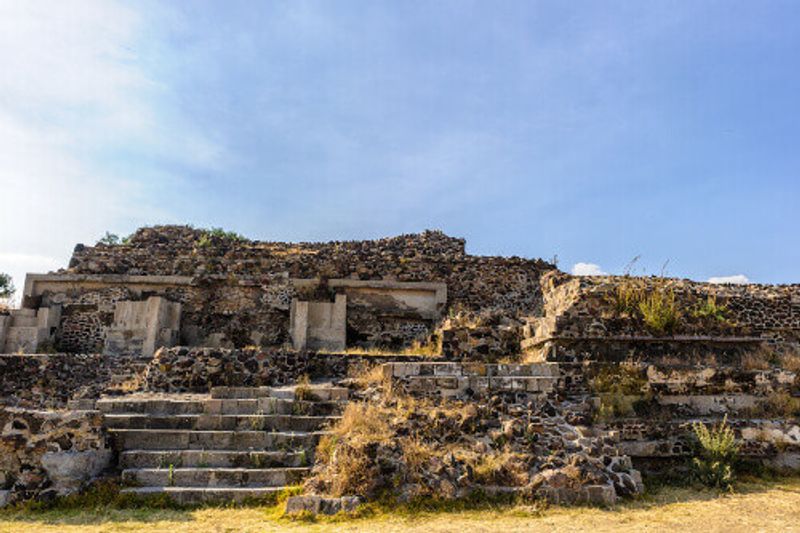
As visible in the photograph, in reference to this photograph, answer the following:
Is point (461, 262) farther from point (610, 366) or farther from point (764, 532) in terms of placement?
point (764, 532)

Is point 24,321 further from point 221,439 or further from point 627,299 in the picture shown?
point 627,299

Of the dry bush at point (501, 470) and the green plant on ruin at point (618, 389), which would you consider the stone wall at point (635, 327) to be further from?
the dry bush at point (501, 470)

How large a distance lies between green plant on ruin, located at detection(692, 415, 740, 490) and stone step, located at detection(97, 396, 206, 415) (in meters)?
7.14

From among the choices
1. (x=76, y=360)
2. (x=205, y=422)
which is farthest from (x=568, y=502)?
(x=76, y=360)

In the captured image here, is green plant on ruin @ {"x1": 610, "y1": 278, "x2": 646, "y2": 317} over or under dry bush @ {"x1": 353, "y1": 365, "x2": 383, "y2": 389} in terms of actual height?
over

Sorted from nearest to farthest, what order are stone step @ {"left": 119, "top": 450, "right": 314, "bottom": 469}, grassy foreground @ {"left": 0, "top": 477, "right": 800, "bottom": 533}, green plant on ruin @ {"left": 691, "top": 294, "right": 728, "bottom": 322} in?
grassy foreground @ {"left": 0, "top": 477, "right": 800, "bottom": 533}, stone step @ {"left": 119, "top": 450, "right": 314, "bottom": 469}, green plant on ruin @ {"left": 691, "top": 294, "right": 728, "bottom": 322}

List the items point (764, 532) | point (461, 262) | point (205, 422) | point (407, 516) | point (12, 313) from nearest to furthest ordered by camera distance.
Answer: point (764, 532) < point (407, 516) < point (205, 422) < point (12, 313) < point (461, 262)

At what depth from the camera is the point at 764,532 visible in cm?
570

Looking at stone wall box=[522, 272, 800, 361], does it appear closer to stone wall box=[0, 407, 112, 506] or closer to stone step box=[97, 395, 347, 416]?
stone step box=[97, 395, 347, 416]

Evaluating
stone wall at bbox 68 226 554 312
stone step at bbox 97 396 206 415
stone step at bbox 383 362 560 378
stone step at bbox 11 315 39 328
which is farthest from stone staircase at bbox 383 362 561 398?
stone step at bbox 11 315 39 328

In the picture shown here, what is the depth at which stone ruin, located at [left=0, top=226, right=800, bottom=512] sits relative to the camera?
718 cm

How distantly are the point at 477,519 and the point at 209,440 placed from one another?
3.99 m

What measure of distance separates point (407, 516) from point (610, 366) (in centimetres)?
427

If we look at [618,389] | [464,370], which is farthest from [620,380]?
[464,370]
